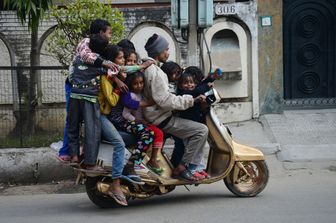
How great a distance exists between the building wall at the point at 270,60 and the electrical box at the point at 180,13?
122 inches

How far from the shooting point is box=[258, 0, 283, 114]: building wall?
11.2 metres

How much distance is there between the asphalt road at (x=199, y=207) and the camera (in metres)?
6.24

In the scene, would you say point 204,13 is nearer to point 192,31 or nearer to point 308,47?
point 192,31

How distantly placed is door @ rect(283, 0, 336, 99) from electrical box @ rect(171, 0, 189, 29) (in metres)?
3.70

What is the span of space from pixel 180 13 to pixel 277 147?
2.52 m

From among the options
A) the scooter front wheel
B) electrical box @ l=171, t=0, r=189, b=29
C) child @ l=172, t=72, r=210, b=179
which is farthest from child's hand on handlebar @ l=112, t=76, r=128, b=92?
electrical box @ l=171, t=0, r=189, b=29

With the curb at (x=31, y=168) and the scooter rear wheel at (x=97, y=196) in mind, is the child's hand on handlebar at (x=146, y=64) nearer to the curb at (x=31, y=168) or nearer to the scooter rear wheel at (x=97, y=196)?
the scooter rear wheel at (x=97, y=196)

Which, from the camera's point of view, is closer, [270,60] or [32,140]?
[32,140]

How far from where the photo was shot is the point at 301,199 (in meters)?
6.89

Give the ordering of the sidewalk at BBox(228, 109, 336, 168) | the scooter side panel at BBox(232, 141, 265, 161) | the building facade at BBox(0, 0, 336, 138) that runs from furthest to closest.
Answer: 1. the building facade at BBox(0, 0, 336, 138)
2. the sidewalk at BBox(228, 109, 336, 168)
3. the scooter side panel at BBox(232, 141, 265, 161)

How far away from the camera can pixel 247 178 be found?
7055 millimetres

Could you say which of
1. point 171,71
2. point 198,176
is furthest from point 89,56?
point 198,176

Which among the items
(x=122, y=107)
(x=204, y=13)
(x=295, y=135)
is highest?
(x=204, y=13)

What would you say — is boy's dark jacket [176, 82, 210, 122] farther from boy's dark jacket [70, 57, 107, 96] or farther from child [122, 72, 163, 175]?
boy's dark jacket [70, 57, 107, 96]
